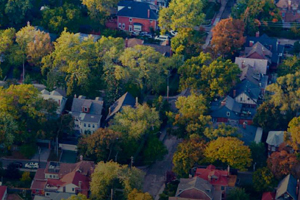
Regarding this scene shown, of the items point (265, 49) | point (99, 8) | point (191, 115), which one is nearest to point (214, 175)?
point (191, 115)

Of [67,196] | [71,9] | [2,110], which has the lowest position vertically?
[67,196]

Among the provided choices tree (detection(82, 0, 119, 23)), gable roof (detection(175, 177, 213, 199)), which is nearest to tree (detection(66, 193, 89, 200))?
gable roof (detection(175, 177, 213, 199))

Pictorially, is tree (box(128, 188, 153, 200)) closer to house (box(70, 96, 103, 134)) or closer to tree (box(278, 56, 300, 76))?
house (box(70, 96, 103, 134))

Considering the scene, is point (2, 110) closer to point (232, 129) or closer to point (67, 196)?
point (67, 196)

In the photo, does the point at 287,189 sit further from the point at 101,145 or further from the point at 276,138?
the point at 101,145

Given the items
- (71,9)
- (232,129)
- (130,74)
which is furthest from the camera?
(71,9)

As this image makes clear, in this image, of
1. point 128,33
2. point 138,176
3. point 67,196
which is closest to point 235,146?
point 138,176
